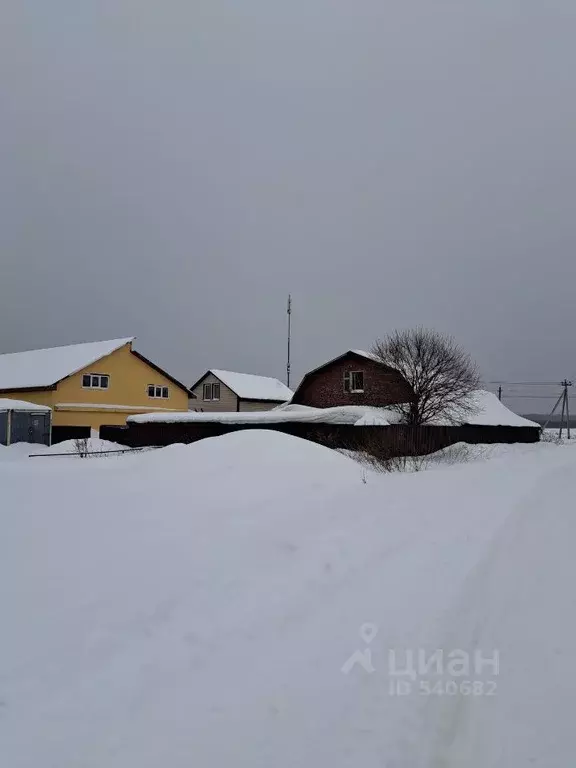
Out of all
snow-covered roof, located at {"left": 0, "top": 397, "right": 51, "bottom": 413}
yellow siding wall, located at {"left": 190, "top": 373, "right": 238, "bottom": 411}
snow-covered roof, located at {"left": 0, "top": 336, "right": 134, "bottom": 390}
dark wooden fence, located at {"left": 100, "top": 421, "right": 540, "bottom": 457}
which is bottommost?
dark wooden fence, located at {"left": 100, "top": 421, "right": 540, "bottom": 457}

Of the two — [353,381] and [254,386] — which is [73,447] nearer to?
[353,381]

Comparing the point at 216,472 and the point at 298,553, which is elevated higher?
the point at 216,472

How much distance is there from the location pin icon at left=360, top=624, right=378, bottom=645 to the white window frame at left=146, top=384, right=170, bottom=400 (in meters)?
36.1

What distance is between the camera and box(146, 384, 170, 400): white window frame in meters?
39.1

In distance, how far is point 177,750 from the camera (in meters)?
2.93

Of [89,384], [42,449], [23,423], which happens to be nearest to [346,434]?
[42,449]

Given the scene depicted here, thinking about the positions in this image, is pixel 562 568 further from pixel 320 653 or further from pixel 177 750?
pixel 177 750

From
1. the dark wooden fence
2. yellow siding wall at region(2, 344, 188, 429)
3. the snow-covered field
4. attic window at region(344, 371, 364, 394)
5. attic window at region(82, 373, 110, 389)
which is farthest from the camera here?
attic window at region(82, 373, 110, 389)

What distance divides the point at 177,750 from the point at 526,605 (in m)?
3.60

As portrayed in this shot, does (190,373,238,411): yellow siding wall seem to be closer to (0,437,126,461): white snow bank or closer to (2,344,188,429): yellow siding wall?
(2,344,188,429): yellow siding wall

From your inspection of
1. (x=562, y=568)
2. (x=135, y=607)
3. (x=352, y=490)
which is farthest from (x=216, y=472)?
(x=562, y=568)

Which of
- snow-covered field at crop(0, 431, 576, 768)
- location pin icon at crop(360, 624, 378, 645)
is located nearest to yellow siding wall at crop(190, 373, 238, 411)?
snow-covered field at crop(0, 431, 576, 768)

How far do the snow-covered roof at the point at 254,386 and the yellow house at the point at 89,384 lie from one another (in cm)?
694

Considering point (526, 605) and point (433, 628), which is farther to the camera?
point (526, 605)
